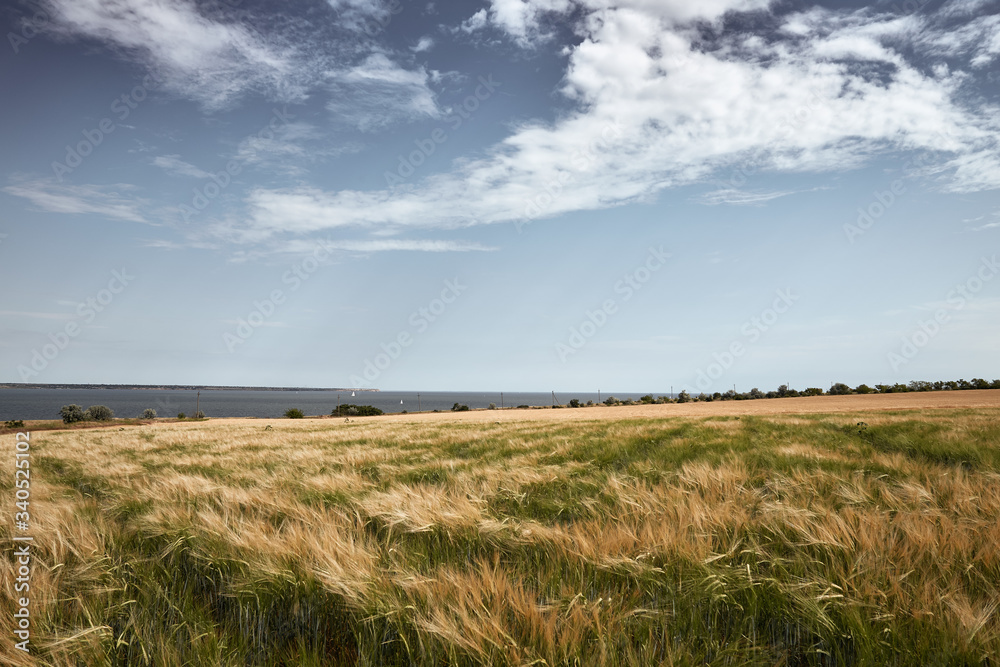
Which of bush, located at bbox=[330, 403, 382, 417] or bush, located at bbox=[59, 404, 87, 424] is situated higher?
bush, located at bbox=[59, 404, 87, 424]

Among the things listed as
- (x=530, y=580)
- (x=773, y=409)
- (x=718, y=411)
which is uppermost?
(x=530, y=580)

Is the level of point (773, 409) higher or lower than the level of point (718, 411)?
higher

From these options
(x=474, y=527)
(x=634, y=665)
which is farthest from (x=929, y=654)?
(x=474, y=527)

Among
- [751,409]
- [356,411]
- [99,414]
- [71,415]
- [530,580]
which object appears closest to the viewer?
[530,580]

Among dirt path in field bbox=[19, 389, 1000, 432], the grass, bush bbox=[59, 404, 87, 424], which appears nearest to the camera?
Result: the grass

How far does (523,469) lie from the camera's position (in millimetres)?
6117

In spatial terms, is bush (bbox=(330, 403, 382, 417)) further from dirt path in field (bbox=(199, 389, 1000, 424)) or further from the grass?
the grass

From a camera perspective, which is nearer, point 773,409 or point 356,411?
point 773,409

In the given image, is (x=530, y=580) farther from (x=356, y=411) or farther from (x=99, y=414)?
(x=356, y=411)

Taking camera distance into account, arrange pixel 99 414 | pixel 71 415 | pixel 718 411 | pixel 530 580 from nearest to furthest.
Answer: pixel 530 580 → pixel 718 411 → pixel 71 415 → pixel 99 414

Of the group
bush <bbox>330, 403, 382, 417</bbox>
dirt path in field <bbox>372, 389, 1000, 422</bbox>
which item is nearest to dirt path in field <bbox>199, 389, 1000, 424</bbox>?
dirt path in field <bbox>372, 389, 1000, 422</bbox>

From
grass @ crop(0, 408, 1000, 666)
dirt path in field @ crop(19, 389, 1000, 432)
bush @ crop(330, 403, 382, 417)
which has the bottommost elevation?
bush @ crop(330, 403, 382, 417)

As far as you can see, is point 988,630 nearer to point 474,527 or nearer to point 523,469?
point 474,527

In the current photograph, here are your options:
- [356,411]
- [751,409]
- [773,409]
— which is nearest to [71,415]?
[356,411]
